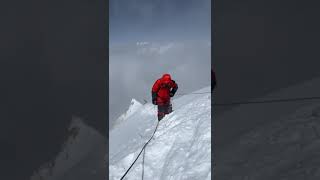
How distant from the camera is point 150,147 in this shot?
5078 mm

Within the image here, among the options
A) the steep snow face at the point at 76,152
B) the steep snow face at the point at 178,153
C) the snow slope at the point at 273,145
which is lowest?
the steep snow face at the point at 76,152

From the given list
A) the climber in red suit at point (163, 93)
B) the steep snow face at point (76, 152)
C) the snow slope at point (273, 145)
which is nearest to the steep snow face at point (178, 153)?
the snow slope at point (273, 145)

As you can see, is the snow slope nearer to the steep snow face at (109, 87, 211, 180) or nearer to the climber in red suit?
the steep snow face at (109, 87, 211, 180)

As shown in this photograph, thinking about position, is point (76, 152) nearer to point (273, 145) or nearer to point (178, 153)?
point (178, 153)

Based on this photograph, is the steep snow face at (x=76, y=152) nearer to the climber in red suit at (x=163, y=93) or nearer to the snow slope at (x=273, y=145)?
the climber in red suit at (x=163, y=93)

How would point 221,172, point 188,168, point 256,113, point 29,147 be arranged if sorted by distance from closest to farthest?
point 221,172 < point 188,168 < point 256,113 < point 29,147

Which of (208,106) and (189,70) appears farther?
(189,70)

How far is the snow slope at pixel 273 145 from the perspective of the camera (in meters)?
2.82

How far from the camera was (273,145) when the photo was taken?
3389 millimetres

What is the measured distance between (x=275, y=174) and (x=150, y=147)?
2.62 m

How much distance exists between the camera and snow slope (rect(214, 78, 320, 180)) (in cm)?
282

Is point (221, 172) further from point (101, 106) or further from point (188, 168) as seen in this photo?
point (101, 106)

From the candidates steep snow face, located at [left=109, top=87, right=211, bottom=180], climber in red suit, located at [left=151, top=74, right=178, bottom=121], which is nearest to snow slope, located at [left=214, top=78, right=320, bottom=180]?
steep snow face, located at [left=109, top=87, right=211, bottom=180]

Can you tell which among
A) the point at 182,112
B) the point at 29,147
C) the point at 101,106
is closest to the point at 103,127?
the point at 101,106
